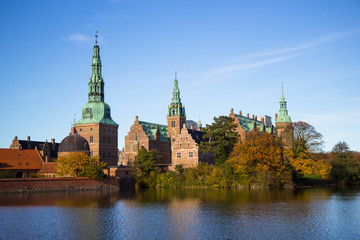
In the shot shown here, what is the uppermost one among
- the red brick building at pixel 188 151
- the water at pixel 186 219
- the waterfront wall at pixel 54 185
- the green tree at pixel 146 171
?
the red brick building at pixel 188 151

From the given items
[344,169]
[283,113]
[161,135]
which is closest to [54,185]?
[344,169]

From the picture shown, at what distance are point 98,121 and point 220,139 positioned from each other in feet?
128

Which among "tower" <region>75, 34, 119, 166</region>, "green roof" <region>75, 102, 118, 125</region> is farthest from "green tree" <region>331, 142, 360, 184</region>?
"green roof" <region>75, 102, 118, 125</region>

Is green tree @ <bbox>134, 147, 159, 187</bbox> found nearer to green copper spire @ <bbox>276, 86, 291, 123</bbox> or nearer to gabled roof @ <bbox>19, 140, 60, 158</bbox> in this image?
gabled roof @ <bbox>19, 140, 60, 158</bbox>

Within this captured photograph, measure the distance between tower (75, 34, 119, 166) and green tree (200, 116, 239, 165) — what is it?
3452 cm

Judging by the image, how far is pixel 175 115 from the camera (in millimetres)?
107062

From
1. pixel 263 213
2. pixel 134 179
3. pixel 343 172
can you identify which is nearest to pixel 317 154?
pixel 343 172

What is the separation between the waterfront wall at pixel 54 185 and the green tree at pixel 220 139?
1607 cm

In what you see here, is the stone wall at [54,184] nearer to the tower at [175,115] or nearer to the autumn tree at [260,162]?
the autumn tree at [260,162]

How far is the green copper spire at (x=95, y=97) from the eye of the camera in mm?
99625

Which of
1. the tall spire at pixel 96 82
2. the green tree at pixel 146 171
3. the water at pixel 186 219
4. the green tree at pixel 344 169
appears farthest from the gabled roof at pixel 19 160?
the green tree at pixel 344 169

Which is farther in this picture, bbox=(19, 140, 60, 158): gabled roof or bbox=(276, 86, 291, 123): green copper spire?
bbox=(276, 86, 291, 123): green copper spire

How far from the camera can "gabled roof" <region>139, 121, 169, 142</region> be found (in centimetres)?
10079

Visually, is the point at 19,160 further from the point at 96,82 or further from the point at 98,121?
the point at 96,82
